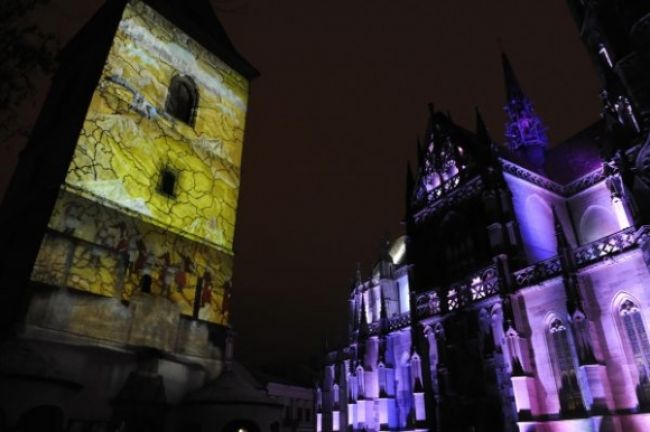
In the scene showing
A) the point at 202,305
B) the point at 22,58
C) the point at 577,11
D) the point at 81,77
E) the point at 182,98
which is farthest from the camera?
the point at 577,11

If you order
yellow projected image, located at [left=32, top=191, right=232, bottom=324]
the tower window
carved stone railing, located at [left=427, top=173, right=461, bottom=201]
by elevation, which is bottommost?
yellow projected image, located at [left=32, top=191, right=232, bottom=324]

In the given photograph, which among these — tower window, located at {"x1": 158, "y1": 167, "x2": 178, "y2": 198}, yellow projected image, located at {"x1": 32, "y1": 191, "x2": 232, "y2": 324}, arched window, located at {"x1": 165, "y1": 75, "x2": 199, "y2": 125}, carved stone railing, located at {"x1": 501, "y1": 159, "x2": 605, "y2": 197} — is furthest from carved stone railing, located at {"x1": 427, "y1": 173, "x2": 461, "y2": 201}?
tower window, located at {"x1": 158, "y1": 167, "x2": 178, "y2": 198}

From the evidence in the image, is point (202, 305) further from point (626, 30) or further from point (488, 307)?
point (626, 30)

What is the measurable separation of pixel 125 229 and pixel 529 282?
1797 centimetres

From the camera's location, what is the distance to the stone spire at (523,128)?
34.0 metres

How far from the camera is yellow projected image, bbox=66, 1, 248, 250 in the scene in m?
18.3

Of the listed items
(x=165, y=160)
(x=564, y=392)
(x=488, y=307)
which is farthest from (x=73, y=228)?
(x=564, y=392)

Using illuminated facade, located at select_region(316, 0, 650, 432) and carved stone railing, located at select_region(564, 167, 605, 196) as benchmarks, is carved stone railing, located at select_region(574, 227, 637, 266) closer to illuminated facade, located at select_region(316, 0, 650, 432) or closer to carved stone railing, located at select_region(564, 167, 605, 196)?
illuminated facade, located at select_region(316, 0, 650, 432)

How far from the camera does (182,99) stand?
74.7ft

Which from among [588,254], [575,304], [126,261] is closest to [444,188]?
[588,254]

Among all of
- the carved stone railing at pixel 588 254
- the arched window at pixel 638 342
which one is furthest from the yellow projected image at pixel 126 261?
the arched window at pixel 638 342

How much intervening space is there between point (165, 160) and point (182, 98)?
4083 millimetres

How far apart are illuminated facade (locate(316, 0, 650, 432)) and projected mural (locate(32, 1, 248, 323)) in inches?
486

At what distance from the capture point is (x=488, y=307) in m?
23.2
